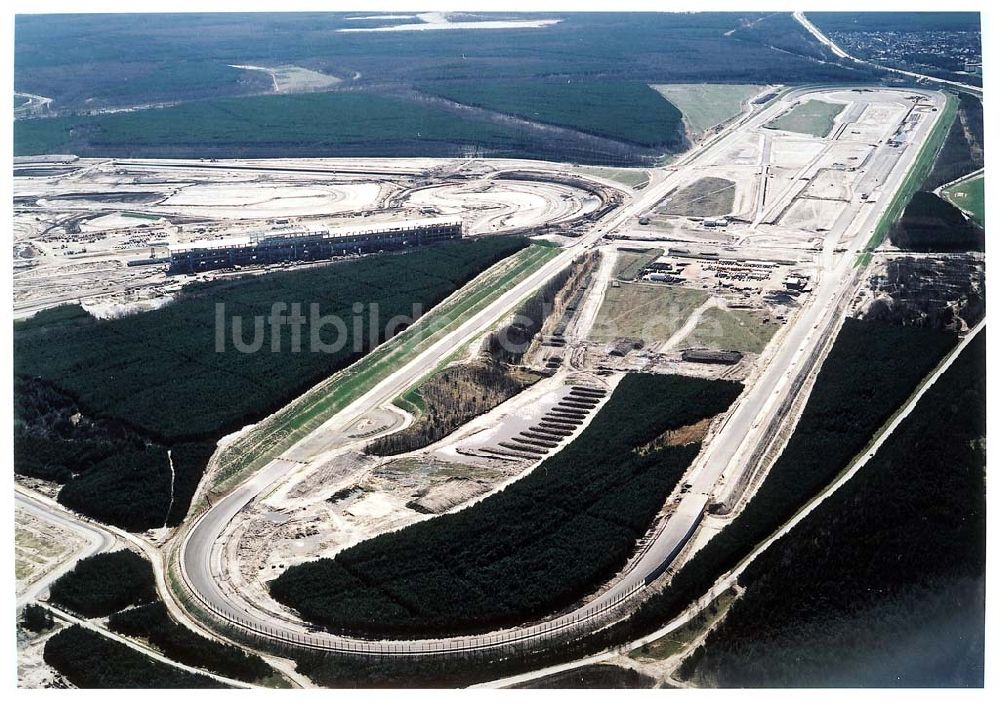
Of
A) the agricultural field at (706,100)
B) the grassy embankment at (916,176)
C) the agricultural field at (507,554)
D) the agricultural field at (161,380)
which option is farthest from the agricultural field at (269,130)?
the agricultural field at (507,554)

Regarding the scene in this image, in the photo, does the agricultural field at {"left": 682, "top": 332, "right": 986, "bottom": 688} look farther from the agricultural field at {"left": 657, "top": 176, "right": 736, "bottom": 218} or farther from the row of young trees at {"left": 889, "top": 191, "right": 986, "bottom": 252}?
the agricultural field at {"left": 657, "top": 176, "right": 736, "bottom": 218}

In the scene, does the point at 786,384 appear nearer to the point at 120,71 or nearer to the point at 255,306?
the point at 255,306

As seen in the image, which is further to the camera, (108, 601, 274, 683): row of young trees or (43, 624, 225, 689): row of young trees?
(108, 601, 274, 683): row of young trees

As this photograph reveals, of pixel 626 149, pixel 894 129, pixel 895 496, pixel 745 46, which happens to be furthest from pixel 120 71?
pixel 895 496

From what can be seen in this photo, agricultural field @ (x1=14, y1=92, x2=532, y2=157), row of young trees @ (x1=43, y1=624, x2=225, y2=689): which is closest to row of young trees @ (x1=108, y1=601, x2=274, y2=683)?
row of young trees @ (x1=43, y1=624, x2=225, y2=689)

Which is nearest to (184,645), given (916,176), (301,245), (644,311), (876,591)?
(876,591)

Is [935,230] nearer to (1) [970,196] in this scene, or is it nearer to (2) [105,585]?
(1) [970,196]
